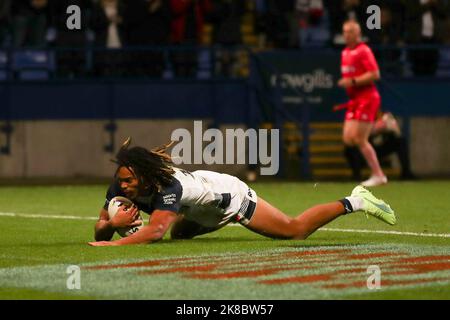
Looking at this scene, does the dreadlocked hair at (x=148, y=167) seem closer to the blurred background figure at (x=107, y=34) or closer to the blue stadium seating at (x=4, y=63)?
Result: the blue stadium seating at (x=4, y=63)

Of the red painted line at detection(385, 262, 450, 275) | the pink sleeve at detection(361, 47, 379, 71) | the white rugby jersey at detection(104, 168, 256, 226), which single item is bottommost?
the red painted line at detection(385, 262, 450, 275)

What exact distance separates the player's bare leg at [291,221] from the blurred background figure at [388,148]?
11445 mm

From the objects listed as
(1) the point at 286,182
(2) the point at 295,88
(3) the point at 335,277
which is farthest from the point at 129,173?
(2) the point at 295,88

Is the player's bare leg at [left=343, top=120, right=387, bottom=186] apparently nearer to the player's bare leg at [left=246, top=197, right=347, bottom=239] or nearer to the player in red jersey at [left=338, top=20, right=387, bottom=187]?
the player in red jersey at [left=338, top=20, right=387, bottom=187]

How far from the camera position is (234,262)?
9961 millimetres

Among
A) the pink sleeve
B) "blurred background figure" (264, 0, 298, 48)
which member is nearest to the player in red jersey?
the pink sleeve

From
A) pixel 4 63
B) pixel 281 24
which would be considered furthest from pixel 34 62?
pixel 281 24

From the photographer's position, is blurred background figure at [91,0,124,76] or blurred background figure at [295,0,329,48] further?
blurred background figure at [295,0,329,48]

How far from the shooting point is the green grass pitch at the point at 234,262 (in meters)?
8.38

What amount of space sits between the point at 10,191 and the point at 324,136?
6.60 metres

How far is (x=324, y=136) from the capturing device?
23.9 meters

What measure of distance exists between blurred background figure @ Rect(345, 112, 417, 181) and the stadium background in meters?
0.56

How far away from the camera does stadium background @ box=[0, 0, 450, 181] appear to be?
23.2 metres

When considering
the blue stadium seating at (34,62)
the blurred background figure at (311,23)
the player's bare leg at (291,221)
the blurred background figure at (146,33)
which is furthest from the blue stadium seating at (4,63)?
the player's bare leg at (291,221)
